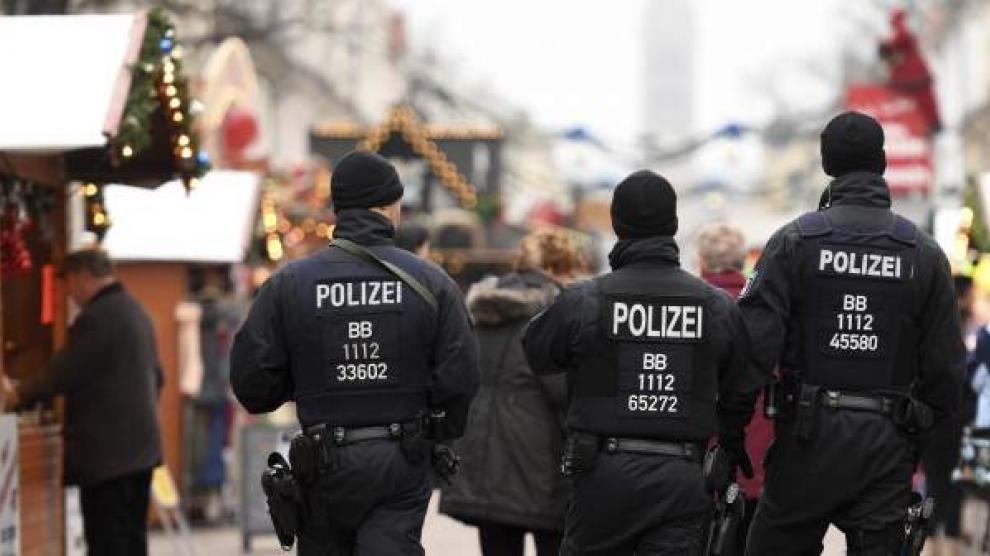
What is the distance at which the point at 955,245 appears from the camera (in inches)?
829

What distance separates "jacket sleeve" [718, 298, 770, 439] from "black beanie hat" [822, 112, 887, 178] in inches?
28.1

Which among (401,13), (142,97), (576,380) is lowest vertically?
(576,380)

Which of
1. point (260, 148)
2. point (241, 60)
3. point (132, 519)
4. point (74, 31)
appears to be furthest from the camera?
point (260, 148)

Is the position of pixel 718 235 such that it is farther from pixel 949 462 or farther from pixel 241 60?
pixel 241 60

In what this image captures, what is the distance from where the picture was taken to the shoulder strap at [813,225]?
9.16 metres

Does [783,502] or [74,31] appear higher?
[74,31]

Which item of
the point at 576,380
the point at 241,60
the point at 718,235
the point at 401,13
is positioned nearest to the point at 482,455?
the point at 718,235

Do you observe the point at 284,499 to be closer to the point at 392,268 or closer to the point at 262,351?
the point at 262,351

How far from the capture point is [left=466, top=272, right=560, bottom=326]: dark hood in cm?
1137

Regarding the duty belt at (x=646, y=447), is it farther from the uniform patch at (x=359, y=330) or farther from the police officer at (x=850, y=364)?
the uniform patch at (x=359, y=330)

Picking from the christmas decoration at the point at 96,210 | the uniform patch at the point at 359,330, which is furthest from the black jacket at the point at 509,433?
the christmas decoration at the point at 96,210

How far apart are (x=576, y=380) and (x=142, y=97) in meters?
4.02

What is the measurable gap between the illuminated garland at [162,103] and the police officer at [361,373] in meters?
2.98

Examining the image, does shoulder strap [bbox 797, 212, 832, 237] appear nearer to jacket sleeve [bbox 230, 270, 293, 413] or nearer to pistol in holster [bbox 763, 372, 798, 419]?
pistol in holster [bbox 763, 372, 798, 419]
